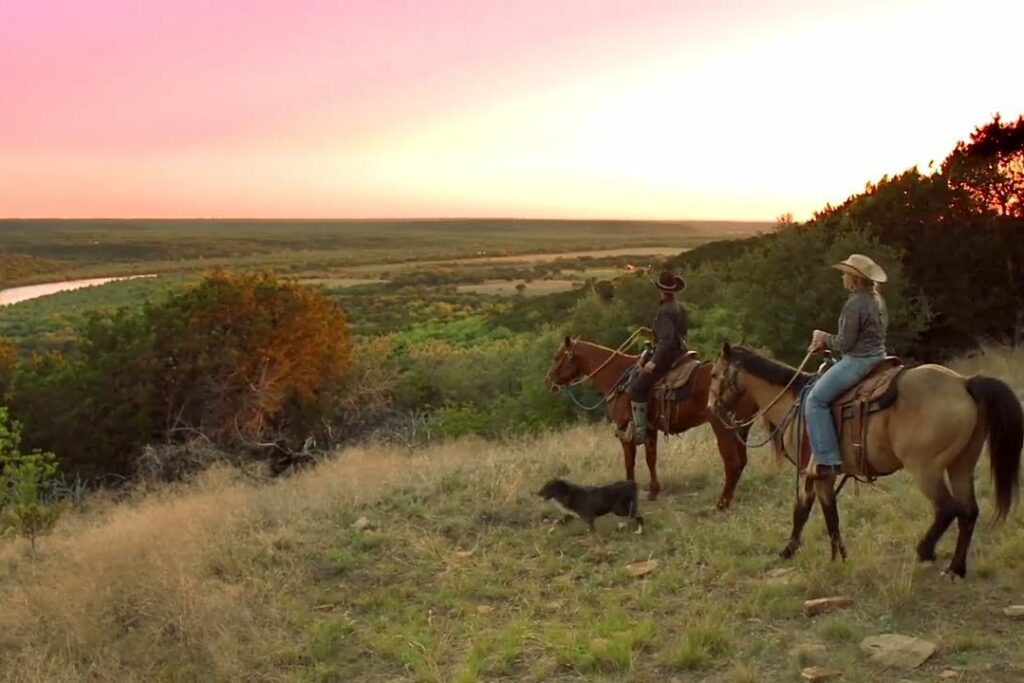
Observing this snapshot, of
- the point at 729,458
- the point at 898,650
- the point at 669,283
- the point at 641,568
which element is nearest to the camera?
the point at 898,650

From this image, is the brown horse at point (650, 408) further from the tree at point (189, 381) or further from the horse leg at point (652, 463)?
the tree at point (189, 381)

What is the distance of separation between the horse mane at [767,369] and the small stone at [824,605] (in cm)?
200

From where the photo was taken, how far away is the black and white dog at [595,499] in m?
8.59

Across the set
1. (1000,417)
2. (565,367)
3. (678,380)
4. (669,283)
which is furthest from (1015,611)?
(565,367)

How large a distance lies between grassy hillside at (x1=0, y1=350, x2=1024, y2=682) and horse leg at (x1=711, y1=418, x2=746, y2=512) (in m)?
0.22

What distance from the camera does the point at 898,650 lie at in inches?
215

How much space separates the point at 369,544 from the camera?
8.88m

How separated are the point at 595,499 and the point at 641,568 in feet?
3.88

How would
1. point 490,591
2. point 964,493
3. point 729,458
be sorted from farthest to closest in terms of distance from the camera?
point 729,458, point 490,591, point 964,493

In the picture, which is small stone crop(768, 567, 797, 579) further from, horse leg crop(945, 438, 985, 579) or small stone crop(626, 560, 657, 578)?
horse leg crop(945, 438, 985, 579)

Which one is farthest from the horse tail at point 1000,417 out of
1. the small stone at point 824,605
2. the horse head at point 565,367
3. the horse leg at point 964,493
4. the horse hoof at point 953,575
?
the horse head at point 565,367

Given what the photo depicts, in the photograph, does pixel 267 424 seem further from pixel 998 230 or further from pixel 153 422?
pixel 998 230

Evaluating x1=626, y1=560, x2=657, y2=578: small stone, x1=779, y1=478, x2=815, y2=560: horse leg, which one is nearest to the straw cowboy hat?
x1=779, y1=478, x2=815, y2=560: horse leg

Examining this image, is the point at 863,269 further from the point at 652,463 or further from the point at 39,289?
the point at 39,289
